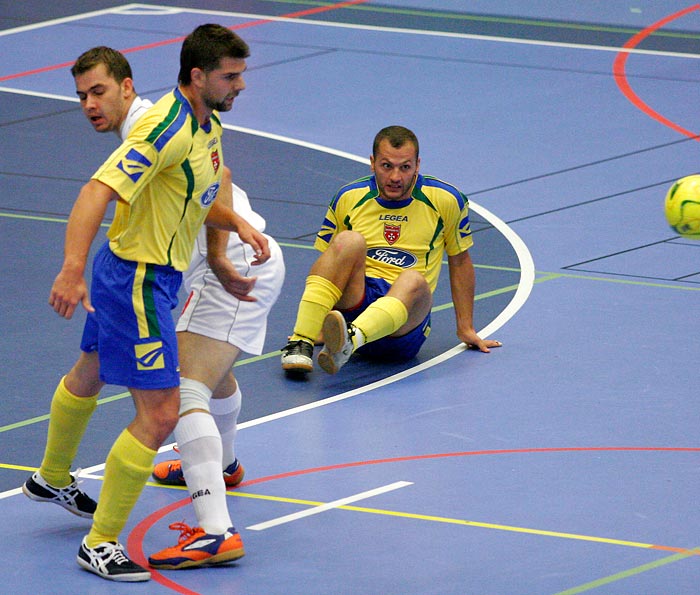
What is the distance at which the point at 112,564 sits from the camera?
556 centimetres

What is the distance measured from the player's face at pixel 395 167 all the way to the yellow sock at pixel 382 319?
0.60 metres

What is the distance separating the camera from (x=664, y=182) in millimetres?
11516

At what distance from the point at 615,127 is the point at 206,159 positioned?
810 centimetres

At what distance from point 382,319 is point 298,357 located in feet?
1.53

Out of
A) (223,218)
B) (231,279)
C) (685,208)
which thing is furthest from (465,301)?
(223,218)

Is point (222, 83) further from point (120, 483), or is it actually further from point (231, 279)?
point (120, 483)

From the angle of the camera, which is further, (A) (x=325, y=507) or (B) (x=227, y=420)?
(B) (x=227, y=420)

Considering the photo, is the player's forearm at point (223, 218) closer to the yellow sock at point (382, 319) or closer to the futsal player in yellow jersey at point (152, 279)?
the futsal player in yellow jersey at point (152, 279)

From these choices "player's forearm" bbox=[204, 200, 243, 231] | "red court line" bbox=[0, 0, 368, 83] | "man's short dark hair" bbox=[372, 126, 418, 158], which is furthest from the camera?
"red court line" bbox=[0, 0, 368, 83]

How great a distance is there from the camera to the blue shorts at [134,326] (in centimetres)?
552

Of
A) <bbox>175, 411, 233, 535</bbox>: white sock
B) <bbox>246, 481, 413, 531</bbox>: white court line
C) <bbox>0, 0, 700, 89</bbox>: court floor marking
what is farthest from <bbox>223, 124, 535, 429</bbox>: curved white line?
<bbox>0, 0, 700, 89</bbox>: court floor marking

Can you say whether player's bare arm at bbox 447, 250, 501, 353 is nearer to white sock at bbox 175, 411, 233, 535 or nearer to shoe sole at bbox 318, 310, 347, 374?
shoe sole at bbox 318, 310, 347, 374

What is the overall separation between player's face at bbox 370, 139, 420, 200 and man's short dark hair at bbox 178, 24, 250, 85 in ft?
8.19

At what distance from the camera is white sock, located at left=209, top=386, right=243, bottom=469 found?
637 cm
